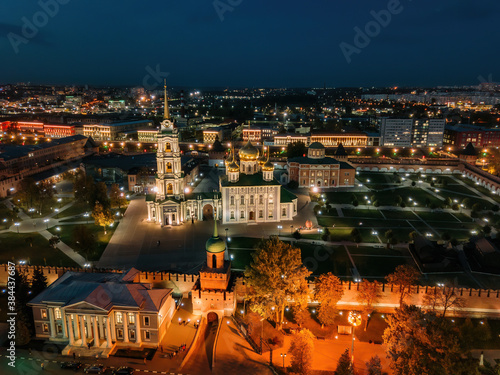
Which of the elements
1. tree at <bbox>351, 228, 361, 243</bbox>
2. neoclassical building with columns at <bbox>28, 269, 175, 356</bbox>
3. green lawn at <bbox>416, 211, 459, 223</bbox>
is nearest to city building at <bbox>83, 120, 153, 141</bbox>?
tree at <bbox>351, 228, 361, 243</bbox>

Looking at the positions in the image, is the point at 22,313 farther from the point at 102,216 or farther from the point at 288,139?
the point at 288,139

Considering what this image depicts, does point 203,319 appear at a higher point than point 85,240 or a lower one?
lower

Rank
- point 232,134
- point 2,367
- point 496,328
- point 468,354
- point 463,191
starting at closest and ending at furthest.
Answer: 1. point 468,354
2. point 2,367
3. point 496,328
4. point 463,191
5. point 232,134

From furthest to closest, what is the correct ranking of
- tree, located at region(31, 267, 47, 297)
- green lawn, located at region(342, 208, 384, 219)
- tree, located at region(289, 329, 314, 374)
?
green lawn, located at region(342, 208, 384, 219)
tree, located at region(31, 267, 47, 297)
tree, located at region(289, 329, 314, 374)

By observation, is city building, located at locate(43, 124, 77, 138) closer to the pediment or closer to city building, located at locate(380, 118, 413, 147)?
city building, located at locate(380, 118, 413, 147)

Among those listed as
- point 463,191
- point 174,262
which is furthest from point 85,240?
point 463,191

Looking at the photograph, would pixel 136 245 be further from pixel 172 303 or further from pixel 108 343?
pixel 108 343

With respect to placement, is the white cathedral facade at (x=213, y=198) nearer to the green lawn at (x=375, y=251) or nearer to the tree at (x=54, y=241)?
the tree at (x=54, y=241)
